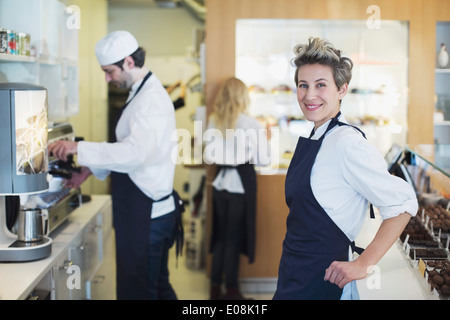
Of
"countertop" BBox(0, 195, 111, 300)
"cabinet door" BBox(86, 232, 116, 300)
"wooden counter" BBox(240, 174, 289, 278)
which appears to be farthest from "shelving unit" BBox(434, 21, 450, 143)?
"countertop" BBox(0, 195, 111, 300)

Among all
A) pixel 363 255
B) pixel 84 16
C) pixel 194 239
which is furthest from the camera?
pixel 84 16

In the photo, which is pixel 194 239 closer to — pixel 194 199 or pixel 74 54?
pixel 194 199

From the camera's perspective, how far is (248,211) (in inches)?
164

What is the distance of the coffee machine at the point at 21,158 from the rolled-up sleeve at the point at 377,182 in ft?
3.72

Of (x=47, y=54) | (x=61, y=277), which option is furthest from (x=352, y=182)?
(x=47, y=54)

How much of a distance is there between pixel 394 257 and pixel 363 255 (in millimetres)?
568

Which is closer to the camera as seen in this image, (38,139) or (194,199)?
(38,139)

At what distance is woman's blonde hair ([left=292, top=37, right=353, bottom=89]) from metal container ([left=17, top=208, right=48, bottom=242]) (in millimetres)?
1228

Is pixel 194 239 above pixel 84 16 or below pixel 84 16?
below

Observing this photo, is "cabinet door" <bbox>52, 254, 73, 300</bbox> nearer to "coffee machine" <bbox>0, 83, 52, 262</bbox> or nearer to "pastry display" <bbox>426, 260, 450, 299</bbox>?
"coffee machine" <bbox>0, 83, 52, 262</bbox>

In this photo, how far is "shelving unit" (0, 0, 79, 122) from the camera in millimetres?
2799

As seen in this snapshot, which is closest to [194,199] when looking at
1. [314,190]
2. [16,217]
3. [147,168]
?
[147,168]

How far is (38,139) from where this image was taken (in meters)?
2.21

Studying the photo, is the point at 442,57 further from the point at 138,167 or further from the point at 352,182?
the point at 352,182
